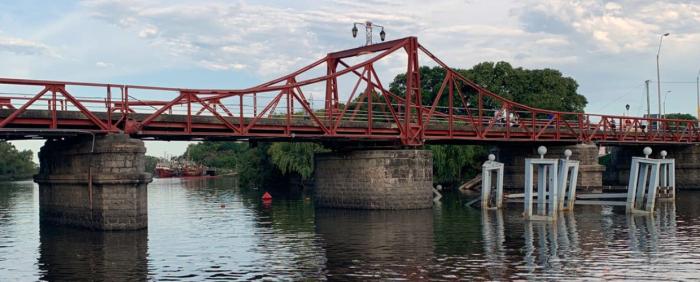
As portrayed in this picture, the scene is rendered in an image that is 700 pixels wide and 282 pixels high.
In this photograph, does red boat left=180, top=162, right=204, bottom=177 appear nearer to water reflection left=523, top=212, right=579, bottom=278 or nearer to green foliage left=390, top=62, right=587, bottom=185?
green foliage left=390, top=62, right=587, bottom=185

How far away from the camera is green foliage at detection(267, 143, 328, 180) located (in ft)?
262

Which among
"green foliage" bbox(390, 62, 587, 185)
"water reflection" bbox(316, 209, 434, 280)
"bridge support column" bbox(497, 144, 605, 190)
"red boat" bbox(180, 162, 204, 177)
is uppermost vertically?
"green foliage" bbox(390, 62, 587, 185)

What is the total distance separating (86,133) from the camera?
37875 millimetres

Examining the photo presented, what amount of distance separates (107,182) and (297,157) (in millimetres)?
44154

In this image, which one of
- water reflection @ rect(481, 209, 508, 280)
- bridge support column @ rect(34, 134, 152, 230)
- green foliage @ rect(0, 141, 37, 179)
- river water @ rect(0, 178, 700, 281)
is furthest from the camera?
green foliage @ rect(0, 141, 37, 179)

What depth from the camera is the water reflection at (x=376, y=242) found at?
83.4ft

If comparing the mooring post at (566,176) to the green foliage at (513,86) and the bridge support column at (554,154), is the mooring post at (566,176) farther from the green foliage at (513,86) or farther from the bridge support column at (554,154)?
the green foliage at (513,86)

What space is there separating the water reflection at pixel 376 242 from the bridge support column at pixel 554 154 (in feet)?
73.4

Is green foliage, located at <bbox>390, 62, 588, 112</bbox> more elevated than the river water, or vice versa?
green foliage, located at <bbox>390, 62, 588, 112</bbox>

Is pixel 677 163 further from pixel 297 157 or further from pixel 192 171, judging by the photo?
pixel 192 171

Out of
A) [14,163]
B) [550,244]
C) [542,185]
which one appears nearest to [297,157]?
[542,185]

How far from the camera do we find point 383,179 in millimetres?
50969

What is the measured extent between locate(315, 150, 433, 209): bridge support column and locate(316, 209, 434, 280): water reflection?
1.23 metres

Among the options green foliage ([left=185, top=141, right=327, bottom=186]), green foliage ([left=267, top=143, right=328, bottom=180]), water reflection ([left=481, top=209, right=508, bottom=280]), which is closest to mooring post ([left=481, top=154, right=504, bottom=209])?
water reflection ([left=481, top=209, right=508, bottom=280])
